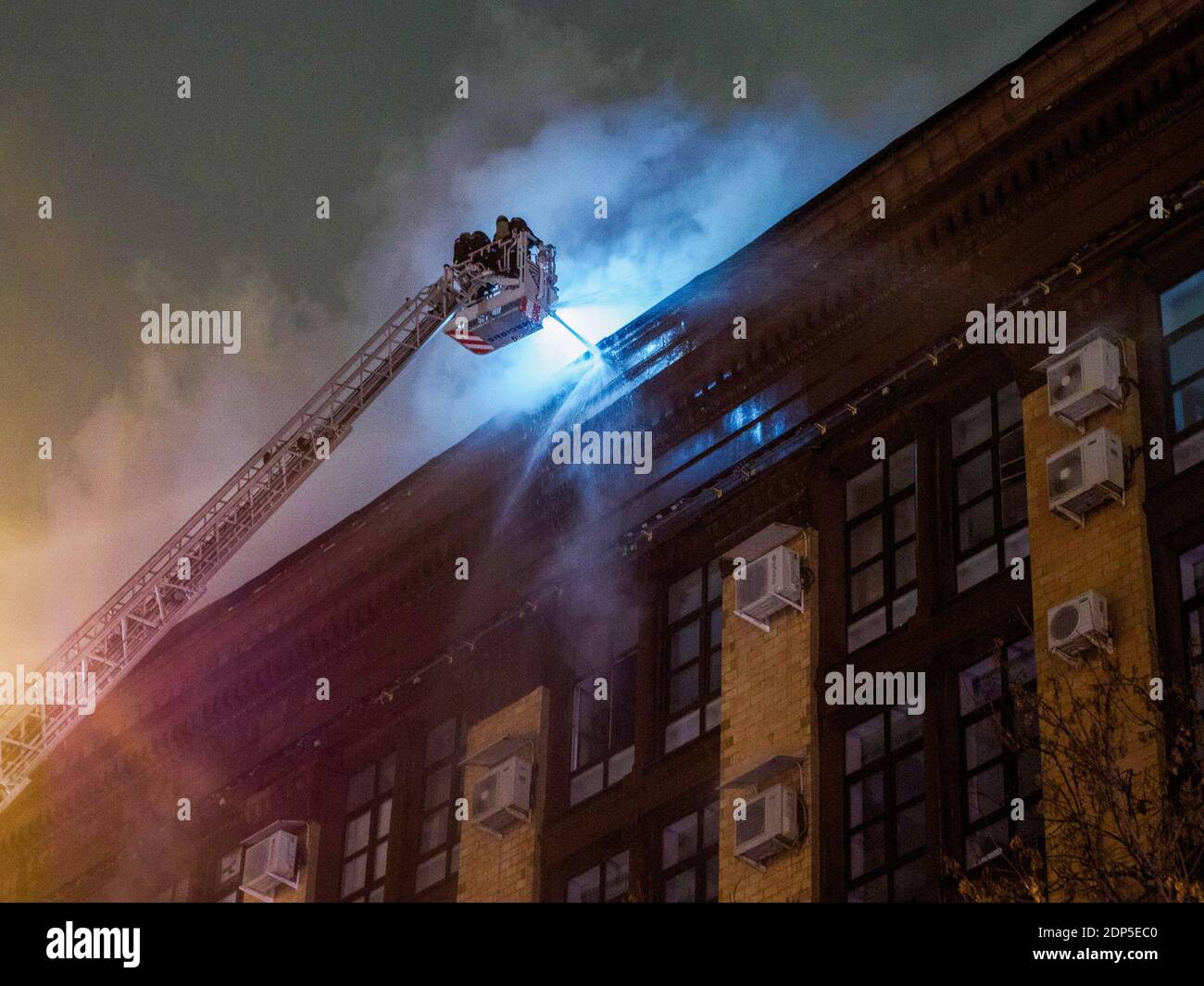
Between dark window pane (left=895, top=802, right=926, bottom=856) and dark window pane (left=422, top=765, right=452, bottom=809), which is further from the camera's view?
dark window pane (left=422, top=765, right=452, bottom=809)

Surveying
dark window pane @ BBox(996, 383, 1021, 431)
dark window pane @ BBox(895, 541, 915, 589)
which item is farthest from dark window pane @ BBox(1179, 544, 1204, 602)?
dark window pane @ BBox(895, 541, 915, 589)

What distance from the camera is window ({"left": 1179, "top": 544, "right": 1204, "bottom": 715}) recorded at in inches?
1065

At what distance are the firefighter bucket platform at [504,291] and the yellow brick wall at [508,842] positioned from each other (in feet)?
19.6

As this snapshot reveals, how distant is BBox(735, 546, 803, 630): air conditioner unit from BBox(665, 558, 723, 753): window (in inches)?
38.4

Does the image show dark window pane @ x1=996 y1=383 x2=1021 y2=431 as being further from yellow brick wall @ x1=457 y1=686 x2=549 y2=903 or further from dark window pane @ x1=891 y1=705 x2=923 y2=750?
yellow brick wall @ x1=457 y1=686 x2=549 y2=903

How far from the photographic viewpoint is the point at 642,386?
3578 centimetres

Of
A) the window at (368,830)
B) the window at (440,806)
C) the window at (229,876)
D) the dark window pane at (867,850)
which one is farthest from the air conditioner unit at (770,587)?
the window at (229,876)

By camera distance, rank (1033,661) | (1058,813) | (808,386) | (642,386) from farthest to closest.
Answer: (642,386) < (808,386) < (1033,661) < (1058,813)

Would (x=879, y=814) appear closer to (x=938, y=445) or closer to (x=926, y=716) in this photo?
(x=926, y=716)

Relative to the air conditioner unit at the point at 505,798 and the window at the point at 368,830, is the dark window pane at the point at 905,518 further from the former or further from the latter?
the window at the point at 368,830

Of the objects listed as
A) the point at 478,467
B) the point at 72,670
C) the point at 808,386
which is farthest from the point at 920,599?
the point at 72,670

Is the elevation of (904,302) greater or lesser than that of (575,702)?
greater

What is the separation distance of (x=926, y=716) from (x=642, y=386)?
7.79m

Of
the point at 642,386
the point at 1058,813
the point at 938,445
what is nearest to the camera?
the point at 1058,813
